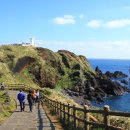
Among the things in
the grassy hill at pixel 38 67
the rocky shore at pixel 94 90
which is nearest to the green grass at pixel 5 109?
the grassy hill at pixel 38 67

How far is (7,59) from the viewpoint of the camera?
292ft

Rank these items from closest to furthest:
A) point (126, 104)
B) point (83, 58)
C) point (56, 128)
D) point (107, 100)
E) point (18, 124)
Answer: point (56, 128) → point (18, 124) → point (126, 104) → point (107, 100) → point (83, 58)

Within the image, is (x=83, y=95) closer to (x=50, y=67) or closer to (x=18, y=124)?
(x=50, y=67)

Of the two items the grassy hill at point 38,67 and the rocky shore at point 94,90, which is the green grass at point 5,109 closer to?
the grassy hill at point 38,67

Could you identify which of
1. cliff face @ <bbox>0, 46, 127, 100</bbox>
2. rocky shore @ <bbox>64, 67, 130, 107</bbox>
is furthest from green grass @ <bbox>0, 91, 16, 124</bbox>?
rocky shore @ <bbox>64, 67, 130, 107</bbox>

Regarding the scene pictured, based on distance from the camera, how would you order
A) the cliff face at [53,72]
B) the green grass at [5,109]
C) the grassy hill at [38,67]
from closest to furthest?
1. the green grass at [5,109]
2. the grassy hill at [38,67]
3. the cliff face at [53,72]

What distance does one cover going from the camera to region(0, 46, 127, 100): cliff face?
87625 millimetres

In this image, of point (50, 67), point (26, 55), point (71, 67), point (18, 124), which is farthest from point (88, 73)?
point (18, 124)

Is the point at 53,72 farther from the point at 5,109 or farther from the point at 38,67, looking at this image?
the point at 5,109

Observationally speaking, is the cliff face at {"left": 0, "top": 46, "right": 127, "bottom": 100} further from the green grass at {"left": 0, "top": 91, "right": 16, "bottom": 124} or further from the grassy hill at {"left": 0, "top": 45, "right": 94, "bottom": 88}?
the green grass at {"left": 0, "top": 91, "right": 16, "bottom": 124}

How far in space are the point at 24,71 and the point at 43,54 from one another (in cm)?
1143

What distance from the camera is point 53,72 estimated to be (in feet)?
302

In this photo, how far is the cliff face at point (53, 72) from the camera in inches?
3450

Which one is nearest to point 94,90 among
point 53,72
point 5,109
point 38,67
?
point 53,72
